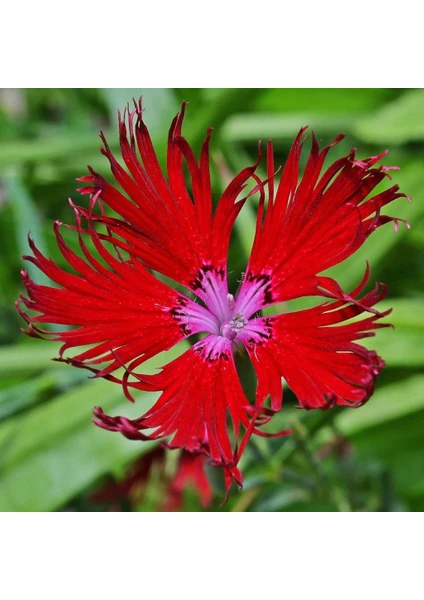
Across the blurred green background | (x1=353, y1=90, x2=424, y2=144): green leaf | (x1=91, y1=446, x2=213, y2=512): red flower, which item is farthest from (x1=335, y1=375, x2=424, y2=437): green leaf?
(x1=353, y1=90, x2=424, y2=144): green leaf

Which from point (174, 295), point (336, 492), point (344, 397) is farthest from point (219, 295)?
point (336, 492)

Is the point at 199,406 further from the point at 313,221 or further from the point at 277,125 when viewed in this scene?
the point at 277,125

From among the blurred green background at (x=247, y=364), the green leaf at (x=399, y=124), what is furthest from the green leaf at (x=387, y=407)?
the green leaf at (x=399, y=124)

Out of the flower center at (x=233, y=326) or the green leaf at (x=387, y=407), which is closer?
the flower center at (x=233, y=326)

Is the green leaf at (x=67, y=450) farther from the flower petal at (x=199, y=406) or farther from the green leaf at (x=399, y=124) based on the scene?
the green leaf at (x=399, y=124)

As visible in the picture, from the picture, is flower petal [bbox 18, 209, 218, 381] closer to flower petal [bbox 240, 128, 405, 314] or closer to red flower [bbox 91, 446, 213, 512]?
flower petal [bbox 240, 128, 405, 314]

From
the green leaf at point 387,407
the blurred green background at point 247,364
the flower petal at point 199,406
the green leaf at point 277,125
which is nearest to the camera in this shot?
the flower petal at point 199,406

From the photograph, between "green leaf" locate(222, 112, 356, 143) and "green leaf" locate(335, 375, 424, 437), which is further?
"green leaf" locate(222, 112, 356, 143)

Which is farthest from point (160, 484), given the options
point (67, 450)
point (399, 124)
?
point (399, 124)
